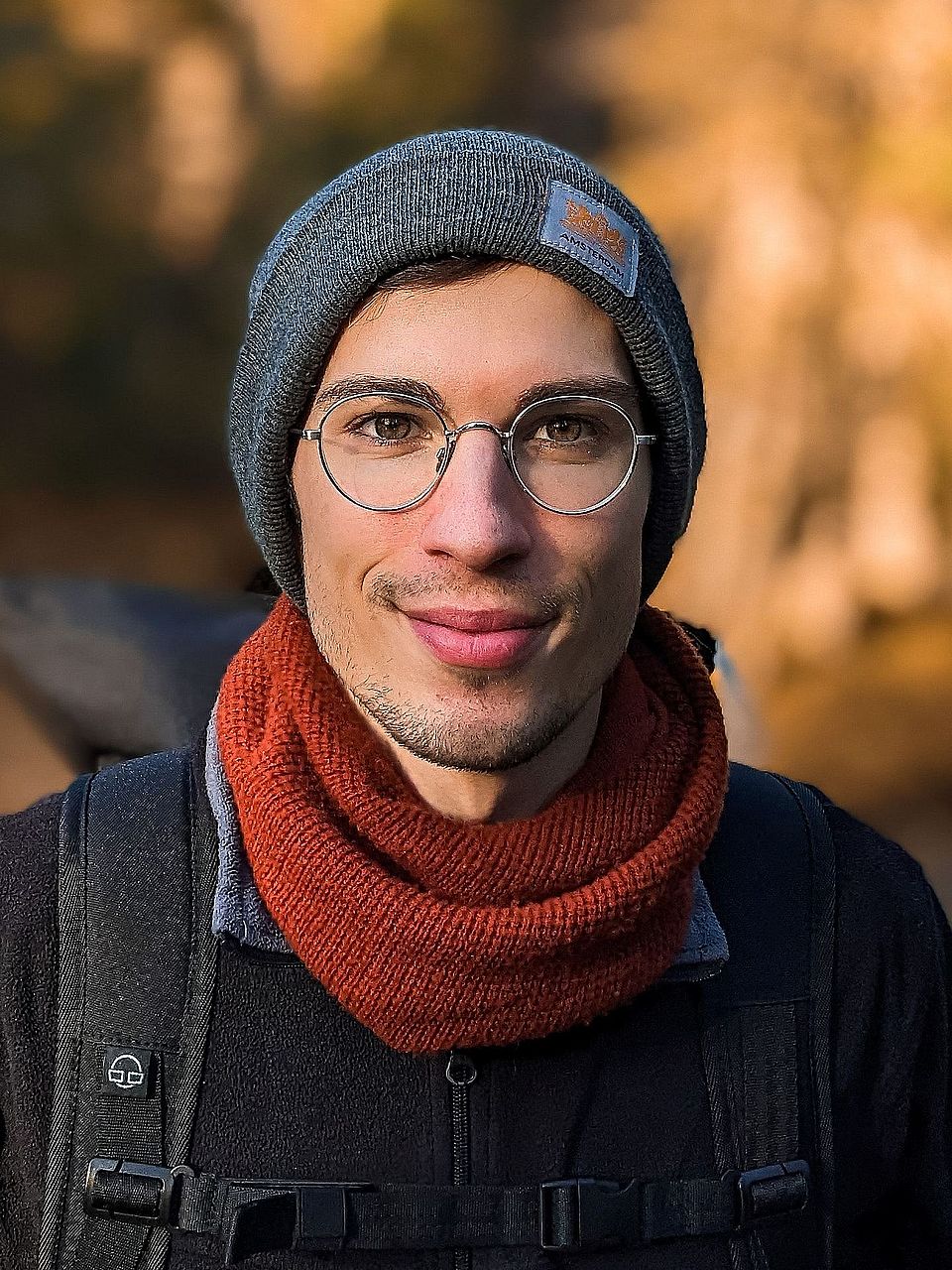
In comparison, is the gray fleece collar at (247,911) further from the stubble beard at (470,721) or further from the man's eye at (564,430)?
the man's eye at (564,430)

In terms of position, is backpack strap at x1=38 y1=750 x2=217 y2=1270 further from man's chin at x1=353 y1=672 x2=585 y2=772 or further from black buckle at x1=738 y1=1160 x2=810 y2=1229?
black buckle at x1=738 y1=1160 x2=810 y2=1229

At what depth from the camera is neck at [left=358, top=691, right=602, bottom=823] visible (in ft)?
4.86

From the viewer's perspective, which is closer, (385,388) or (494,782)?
(385,388)

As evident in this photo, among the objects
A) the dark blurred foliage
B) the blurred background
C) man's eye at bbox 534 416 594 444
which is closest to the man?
man's eye at bbox 534 416 594 444

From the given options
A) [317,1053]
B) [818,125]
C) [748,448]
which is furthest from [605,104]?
[317,1053]

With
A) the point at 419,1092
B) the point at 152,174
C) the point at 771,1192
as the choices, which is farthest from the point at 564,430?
the point at 152,174

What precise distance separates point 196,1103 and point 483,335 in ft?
2.54

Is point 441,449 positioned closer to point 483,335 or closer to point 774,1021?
point 483,335

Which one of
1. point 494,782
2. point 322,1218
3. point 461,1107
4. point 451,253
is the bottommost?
point 322,1218

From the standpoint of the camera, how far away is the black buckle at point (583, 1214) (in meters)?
1.36

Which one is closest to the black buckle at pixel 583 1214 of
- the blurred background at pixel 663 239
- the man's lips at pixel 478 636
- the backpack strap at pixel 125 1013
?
the backpack strap at pixel 125 1013

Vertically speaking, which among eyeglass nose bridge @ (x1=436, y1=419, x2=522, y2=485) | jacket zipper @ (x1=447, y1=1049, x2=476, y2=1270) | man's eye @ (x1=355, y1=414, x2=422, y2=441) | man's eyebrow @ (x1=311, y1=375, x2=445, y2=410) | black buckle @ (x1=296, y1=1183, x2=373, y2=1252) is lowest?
black buckle @ (x1=296, y1=1183, x2=373, y2=1252)

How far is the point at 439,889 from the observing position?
1406 millimetres

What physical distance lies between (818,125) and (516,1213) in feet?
14.7
